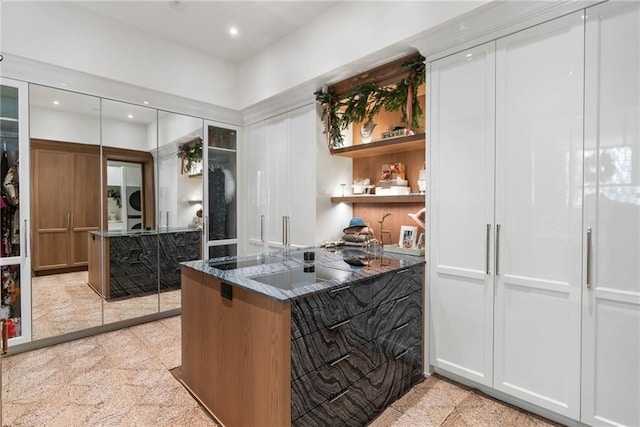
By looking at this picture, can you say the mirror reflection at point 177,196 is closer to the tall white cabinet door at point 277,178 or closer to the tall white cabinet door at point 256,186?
the tall white cabinet door at point 256,186

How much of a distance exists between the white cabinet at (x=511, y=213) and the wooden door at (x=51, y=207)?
3341mm

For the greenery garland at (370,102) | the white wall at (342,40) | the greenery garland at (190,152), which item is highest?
the white wall at (342,40)

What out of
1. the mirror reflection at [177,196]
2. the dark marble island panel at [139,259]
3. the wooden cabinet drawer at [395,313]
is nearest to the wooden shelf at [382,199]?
the wooden cabinet drawer at [395,313]

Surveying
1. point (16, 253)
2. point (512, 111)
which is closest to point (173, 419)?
point (16, 253)

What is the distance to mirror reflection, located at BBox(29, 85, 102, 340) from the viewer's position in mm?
3086

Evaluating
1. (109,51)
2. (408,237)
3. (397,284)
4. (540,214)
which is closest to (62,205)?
(109,51)

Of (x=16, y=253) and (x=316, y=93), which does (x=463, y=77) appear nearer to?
(x=316, y=93)

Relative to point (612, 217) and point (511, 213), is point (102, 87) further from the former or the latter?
point (612, 217)

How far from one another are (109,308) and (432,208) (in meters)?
3.39

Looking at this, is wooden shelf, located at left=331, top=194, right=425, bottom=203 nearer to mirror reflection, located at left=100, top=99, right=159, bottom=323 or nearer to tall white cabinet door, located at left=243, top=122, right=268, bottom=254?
tall white cabinet door, located at left=243, top=122, right=268, bottom=254

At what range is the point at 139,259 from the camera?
3.78m

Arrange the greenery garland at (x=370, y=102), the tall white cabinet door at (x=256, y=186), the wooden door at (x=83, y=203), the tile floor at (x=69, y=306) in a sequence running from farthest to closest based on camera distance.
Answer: the tall white cabinet door at (x=256, y=186), the wooden door at (x=83, y=203), the tile floor at (x=69, y=306), the greenery garland at (x=370, y=102)

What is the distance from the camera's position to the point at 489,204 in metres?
2.37

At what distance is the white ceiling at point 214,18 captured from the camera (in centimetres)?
317
